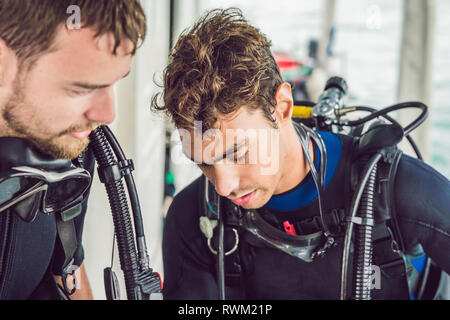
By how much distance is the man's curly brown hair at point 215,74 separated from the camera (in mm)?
893

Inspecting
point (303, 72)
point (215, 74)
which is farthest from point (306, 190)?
point (303, 72)

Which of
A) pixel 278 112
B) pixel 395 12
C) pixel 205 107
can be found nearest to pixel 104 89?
pixel 205 107

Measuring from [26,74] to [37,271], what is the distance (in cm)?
38

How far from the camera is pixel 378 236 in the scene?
92 centimetres

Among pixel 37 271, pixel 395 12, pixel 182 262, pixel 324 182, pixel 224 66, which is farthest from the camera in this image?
pixel 395 12

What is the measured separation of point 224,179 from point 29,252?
375 mm

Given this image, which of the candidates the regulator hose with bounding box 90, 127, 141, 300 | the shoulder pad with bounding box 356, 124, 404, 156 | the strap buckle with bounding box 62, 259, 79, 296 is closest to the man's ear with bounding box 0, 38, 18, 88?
the regulator hose with bounding box 90, 127, 141, 300

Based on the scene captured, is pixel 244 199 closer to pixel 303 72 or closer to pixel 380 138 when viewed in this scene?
pixel 380 138

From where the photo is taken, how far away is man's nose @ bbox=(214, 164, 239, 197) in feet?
2.97

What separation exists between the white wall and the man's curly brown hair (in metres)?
0.16

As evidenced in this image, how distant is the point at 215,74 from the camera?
2.93ft

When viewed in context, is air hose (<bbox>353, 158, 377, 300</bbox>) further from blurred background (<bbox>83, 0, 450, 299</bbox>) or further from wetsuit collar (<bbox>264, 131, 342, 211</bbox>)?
blurred background (<bbox>83, 0, 450, 299</bbox>)

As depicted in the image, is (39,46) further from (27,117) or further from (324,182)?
(324,182)

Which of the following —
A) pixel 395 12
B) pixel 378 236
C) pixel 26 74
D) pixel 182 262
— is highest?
pixel 395 12
